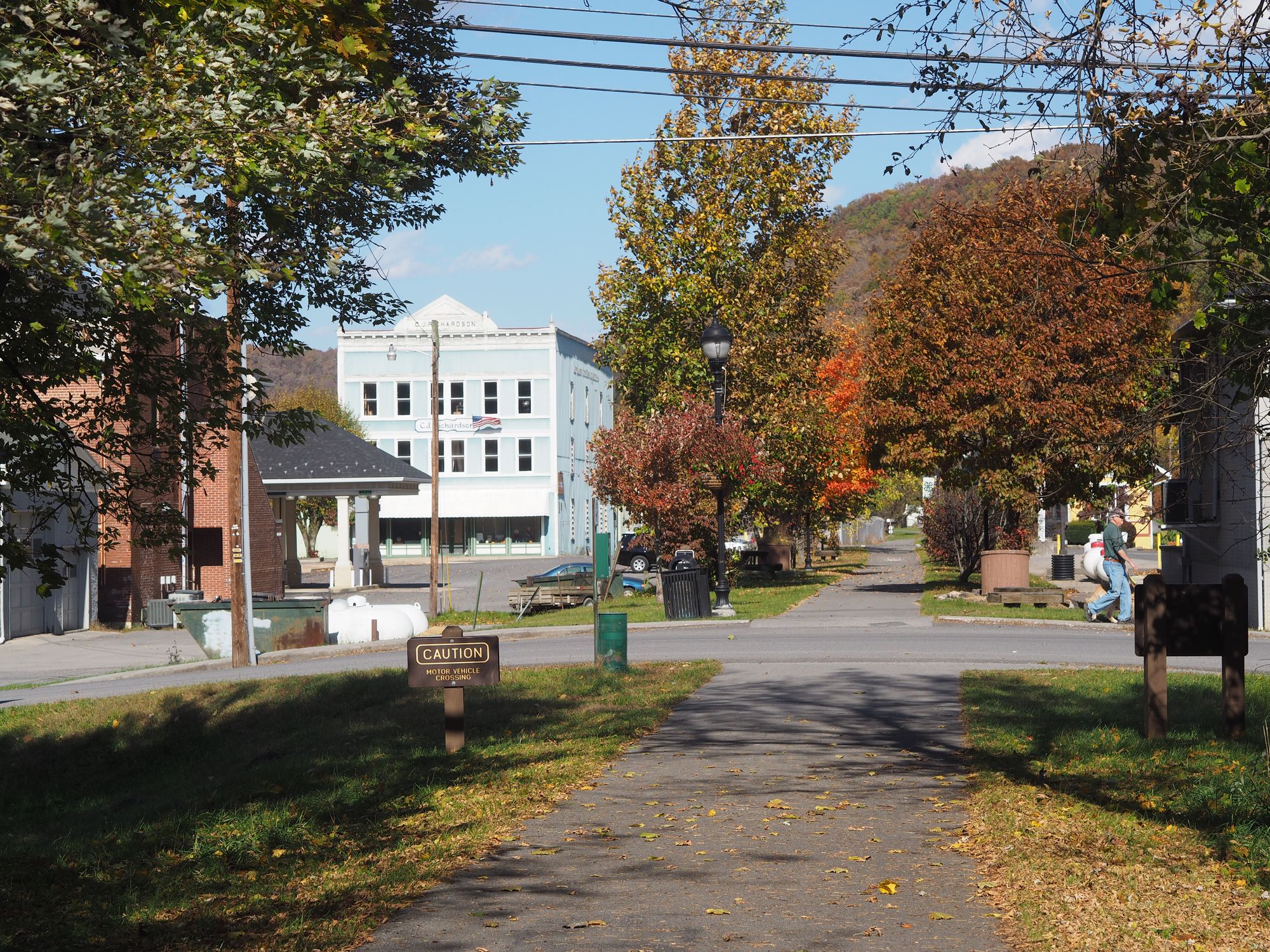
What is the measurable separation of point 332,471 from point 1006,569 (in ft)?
84.4

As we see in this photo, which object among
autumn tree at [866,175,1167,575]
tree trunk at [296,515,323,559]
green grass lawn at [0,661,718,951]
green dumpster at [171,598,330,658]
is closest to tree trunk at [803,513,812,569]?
autumn tree at [866,175,1167,575]

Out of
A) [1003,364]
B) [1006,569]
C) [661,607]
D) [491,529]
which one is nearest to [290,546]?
[491,529]

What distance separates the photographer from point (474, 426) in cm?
7244

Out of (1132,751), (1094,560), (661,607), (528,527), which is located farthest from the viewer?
(528,527)

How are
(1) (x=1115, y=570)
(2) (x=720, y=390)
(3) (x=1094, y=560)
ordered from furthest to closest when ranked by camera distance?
(3) (x=1094, y=560) → (2) (x=720, y=390) → (1) (x=1115, y=570)

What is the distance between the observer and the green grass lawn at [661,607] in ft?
85.3

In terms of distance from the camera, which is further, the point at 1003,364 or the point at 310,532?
the point at 310,532

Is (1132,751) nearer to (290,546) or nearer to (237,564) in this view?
(237,564)

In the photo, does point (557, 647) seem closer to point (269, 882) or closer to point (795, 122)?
point (269, 882)

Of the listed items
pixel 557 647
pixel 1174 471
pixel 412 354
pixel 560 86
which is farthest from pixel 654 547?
pixel 412 354

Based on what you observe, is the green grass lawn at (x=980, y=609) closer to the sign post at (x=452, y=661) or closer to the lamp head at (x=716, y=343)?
the lamp head at (x=716, y=343)

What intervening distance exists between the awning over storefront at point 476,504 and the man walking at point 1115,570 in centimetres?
5127

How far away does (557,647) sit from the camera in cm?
2092

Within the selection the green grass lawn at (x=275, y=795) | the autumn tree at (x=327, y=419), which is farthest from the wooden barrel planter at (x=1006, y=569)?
the autumn tree at (x=327, y=419)
